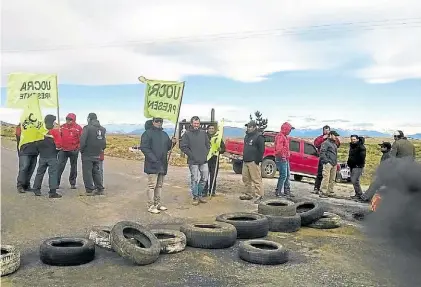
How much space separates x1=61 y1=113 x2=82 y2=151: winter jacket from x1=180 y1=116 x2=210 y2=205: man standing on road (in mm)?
3068

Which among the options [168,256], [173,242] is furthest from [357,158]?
[168,256]

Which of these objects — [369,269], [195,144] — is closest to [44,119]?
[195,144]

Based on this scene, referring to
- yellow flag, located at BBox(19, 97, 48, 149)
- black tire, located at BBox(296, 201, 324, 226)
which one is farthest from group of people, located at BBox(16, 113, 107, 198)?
black tire, located at BBox(296, 201, 324, 226)

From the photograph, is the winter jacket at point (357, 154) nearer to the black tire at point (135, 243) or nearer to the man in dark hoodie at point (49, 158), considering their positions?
the black tire at point (135, 243)

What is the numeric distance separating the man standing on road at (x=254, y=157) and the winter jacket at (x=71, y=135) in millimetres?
4612

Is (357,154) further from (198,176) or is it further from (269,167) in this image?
(198,176)

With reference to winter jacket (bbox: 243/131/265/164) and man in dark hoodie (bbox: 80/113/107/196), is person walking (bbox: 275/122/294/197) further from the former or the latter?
man in dark hoodie (bbox: 80/113/107/196)

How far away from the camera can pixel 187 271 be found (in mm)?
7055

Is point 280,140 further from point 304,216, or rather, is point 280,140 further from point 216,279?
point 216,279

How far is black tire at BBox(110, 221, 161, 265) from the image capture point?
722 cm

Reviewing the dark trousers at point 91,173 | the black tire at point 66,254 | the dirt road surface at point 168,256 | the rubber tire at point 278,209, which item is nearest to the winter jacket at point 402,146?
the dirt road surface at point 168,256

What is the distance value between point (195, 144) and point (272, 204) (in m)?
2.54

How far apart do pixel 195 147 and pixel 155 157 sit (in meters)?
1.39

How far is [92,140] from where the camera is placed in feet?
40.8
